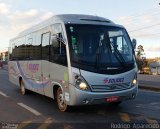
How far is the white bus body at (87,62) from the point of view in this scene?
35.8ft

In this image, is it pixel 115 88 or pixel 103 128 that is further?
pixel 115 88

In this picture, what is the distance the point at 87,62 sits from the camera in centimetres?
1099

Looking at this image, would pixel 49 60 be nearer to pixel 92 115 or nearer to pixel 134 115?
pixel 92 115

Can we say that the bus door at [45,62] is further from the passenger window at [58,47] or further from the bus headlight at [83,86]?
the bus headlight at [83,86]

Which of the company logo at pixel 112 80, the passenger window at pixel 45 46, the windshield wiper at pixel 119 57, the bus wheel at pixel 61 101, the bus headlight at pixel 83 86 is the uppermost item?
the passenger window at pixel 45 46

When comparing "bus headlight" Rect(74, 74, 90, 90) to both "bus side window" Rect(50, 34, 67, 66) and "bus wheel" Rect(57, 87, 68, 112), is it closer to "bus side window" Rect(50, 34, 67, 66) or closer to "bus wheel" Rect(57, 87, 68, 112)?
"bus side window" Rect(50, 34, 67, 66)

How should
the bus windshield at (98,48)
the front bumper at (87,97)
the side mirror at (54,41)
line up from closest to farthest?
the front bumper at (87,97) → the bus windshield at (98,48) → the side mirror at (54,41)

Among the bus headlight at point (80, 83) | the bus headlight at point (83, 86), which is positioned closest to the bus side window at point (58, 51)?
the bus headlight at point (80, 83)

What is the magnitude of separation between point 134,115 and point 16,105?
15.0ft

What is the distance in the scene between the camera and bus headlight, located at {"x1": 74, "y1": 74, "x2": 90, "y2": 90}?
35.6 ft

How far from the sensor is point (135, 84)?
1179 cm

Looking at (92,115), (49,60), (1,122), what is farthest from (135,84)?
(1,122)

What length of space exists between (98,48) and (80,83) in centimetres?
117

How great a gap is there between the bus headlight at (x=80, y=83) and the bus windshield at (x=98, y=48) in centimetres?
31
